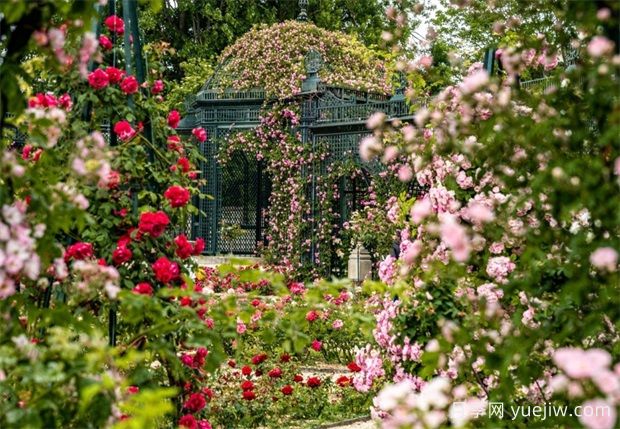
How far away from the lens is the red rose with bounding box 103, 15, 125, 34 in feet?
15.0

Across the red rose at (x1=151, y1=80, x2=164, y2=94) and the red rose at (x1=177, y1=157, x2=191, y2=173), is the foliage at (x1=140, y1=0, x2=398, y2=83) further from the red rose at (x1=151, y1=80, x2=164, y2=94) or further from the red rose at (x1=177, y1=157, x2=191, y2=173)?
the red rose at (x1=177, y1=157, x2=191, y2=173)

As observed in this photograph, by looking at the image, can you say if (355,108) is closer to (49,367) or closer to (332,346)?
(332,346)

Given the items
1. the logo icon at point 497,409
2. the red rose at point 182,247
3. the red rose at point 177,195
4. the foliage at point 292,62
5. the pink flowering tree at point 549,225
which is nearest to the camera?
the pink flowering tree at point 549,225

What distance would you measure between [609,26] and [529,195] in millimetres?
468

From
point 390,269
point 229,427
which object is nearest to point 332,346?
point 229,427

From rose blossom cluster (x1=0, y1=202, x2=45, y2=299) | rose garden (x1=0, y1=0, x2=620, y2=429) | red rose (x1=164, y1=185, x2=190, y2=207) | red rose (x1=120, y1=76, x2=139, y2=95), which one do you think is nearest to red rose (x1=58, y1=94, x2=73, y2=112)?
rose garden (x1=0, y1=0, x2=620, y2=429)

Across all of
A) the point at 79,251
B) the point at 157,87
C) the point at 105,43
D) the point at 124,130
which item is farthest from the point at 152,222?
the point at 105,43

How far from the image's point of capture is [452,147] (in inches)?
109

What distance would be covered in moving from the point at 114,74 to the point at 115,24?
0.32 meters

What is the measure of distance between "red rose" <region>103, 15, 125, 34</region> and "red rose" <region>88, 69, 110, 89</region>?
0.34m

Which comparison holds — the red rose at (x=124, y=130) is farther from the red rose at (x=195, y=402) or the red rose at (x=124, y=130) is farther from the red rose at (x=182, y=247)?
the red rose at (x=195, y=402)

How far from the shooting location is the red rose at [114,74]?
4422 mm

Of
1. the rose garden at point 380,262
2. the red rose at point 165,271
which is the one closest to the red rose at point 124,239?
the rose garden at point 380,262

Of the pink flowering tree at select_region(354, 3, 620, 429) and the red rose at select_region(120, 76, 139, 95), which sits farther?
the red rose at select_region(120, 76, 139, 95)
